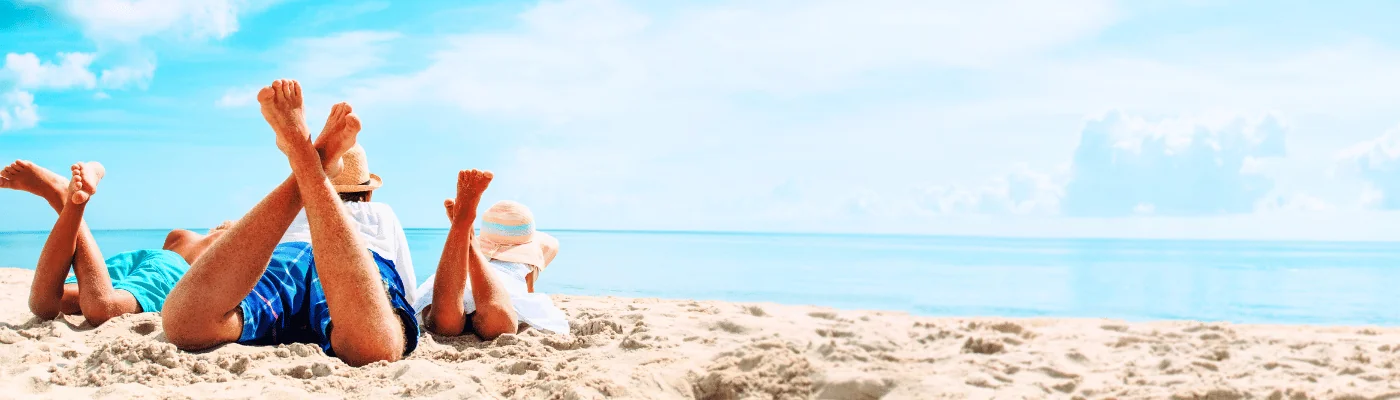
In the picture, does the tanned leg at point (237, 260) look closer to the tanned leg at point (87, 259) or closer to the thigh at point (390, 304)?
the thigh at point (390, 304)

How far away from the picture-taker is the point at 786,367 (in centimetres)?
283

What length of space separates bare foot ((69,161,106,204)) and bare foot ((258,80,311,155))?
168cm

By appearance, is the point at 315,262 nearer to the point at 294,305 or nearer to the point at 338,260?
the point at 338,260

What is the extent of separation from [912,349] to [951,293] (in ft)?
28.6

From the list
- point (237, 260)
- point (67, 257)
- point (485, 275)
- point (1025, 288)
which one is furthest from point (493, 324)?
point (1025, 288)

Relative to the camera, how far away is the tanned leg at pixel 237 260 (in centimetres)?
284

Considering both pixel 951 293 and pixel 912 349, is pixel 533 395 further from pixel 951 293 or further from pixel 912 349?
pixel 951 293

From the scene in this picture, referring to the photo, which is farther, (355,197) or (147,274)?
(147,274)

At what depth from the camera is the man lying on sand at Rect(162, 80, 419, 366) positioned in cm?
276

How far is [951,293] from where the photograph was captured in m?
11.3

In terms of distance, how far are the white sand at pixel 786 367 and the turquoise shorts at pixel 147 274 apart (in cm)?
63

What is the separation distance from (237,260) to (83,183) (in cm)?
153

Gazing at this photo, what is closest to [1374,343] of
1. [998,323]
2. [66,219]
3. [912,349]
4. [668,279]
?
[998,323]

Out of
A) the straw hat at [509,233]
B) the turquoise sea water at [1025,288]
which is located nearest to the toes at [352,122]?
the straw hat at [509,233]
